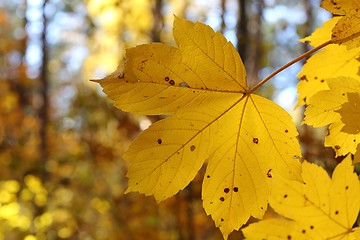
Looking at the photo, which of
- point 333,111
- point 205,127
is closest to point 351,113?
point 333,111

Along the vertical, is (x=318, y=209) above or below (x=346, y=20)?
below

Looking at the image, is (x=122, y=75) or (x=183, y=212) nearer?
(x=122, y=75)

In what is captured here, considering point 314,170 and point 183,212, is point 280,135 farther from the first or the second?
point 183,212

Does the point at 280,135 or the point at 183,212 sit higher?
the point at 183,212

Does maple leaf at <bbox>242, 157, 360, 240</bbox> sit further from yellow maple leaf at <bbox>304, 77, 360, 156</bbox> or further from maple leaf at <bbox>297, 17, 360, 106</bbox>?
maple leaf at <bbox>297, 17, 360, 106</bbox>

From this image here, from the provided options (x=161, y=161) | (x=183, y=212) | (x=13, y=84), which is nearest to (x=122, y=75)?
(x=161, y=161)

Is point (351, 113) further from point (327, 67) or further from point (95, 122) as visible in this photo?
point (95, 122)

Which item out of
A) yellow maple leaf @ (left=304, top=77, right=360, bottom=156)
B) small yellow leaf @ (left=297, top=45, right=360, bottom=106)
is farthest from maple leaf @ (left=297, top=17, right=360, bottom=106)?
yellow maple leaf @ (left=304, top=77, right=360, bottom=156)
